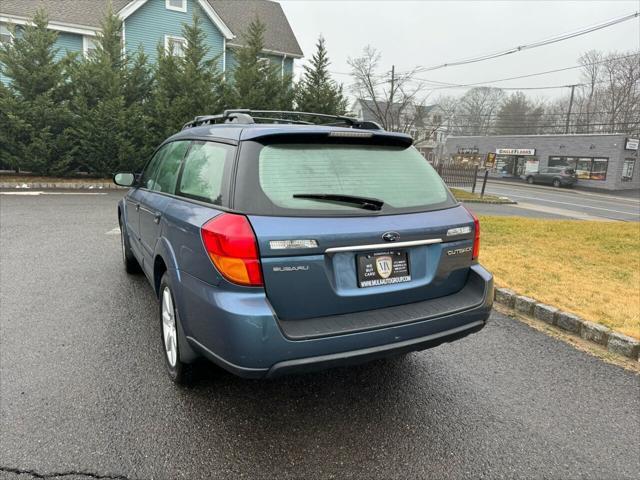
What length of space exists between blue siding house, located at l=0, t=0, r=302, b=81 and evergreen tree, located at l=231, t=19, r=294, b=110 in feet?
5.06

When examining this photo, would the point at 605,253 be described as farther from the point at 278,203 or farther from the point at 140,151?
the point at 140,151

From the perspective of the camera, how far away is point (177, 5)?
69.0 feet

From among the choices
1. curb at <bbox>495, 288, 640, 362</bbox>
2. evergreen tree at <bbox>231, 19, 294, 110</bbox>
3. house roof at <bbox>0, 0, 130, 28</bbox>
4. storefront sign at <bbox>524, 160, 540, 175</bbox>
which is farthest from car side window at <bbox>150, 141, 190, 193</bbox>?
storefront sign at <bbox>524, 160, 540, 175</bbox>

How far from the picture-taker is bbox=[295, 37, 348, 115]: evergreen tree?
1817cm

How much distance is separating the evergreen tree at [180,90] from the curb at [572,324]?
12574 mm

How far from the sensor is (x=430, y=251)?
8.42 feet

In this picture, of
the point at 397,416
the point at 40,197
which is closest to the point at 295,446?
the point at 397,416

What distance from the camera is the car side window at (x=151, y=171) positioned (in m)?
4.02

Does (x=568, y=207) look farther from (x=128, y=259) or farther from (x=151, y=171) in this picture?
(x=151, y=171)

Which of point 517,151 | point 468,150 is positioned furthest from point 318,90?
point 468,150

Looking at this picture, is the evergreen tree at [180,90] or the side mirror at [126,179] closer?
the side mirror at [126,179]

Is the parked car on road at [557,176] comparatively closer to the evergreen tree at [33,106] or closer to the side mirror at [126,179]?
the evergreen tree at [33,106]

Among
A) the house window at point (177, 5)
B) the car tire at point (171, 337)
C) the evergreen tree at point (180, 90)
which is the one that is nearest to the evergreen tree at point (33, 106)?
the evergreen tree at point (180, 90)

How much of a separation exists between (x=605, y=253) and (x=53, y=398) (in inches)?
306
